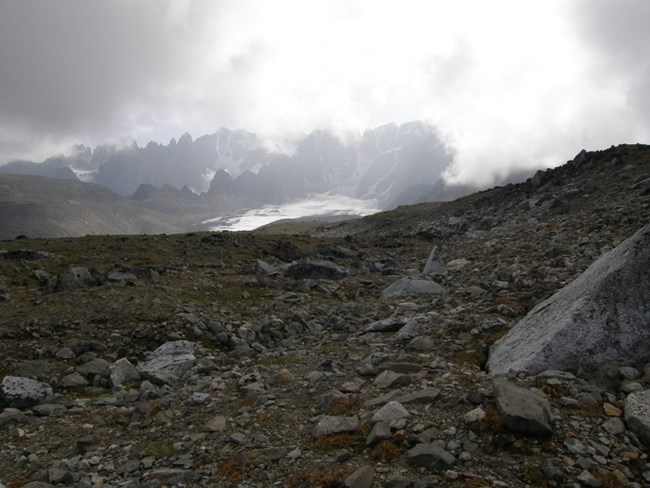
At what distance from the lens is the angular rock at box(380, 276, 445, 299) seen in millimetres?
18500

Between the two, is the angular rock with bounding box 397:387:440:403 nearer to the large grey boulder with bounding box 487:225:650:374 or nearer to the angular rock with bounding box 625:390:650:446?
the large grey boulder with bounding box 487:225:650:374

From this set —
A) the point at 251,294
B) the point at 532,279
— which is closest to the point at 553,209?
the point at 532,279

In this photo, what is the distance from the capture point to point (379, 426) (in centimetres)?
659

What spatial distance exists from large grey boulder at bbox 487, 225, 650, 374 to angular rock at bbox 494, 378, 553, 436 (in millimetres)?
1601

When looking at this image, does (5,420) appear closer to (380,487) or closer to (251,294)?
(380,487)

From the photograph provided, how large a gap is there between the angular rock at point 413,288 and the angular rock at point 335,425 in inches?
461

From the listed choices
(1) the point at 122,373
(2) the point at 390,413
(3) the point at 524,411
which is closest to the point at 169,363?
(1) the point at 122,373

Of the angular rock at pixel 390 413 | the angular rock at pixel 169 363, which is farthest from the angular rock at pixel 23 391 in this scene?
the angular rock at pixel 390 413

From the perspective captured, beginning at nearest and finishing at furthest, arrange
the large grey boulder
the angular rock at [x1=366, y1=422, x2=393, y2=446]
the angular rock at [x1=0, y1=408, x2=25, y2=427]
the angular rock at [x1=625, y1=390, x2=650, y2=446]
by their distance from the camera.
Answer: the angular rock at [x1=625, y1=390, x2=650, y2=446] → the angular rock at [x1=366, y1=422, x2=393, y2=446] → the large grey boulder → the angular rock at [x1=0, y1=408, x2=25, y2=427]

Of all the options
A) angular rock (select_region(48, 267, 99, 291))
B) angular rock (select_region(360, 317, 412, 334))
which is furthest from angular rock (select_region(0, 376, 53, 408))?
angular rock (select_region(48, 267, 99, 291))

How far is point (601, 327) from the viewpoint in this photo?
8242mm

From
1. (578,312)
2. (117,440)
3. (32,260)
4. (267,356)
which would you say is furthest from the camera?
(32,260)

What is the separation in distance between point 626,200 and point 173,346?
2727 centimetres

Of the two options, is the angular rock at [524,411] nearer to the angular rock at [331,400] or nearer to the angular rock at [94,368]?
the angular rock at [331,400]
